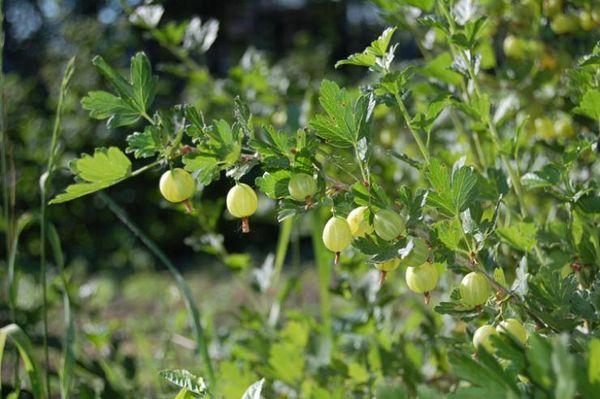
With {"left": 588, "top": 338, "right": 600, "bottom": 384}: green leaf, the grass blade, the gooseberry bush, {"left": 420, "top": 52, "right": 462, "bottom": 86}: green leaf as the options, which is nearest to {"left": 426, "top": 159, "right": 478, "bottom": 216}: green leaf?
the gooseberry bush

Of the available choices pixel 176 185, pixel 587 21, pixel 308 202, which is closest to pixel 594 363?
pixel 308 202

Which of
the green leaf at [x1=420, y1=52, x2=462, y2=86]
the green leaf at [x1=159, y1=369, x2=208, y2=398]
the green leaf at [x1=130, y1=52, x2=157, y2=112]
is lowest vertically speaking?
the green leaf at [x1=159, y1=369, x2=208, y2=398]

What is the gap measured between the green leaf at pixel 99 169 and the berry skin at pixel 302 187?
17 cm

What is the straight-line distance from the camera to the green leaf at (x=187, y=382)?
701 mm

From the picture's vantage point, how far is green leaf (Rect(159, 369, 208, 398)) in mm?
701

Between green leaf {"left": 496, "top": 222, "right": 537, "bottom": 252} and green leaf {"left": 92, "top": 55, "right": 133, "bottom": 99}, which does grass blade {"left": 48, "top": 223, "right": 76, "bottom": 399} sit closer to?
green leaf {"left": 92, "top": 55, "right": 133, "bottom": 99}

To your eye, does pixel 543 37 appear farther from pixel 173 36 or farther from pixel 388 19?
pixel 173 36

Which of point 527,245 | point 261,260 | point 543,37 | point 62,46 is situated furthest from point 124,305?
point 527,245

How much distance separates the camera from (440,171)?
668 mm

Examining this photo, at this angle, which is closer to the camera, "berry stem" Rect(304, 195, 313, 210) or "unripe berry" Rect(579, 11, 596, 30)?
"berry stem" Rect(304, 195, 313, 210)

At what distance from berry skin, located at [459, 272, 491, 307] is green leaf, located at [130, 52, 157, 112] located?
1.13ft

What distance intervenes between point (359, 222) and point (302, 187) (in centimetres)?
6

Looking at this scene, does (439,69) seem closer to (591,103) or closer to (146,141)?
(591,103)

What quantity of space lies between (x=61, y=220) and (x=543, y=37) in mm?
4467
